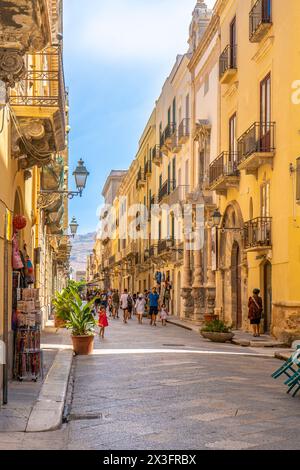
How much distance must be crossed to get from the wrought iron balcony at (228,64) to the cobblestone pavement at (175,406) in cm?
1301

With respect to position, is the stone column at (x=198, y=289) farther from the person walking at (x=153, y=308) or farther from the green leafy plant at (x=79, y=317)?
the green leafy plant at (x=79, y=317)

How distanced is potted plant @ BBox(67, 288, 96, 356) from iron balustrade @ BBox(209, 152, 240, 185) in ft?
33.9

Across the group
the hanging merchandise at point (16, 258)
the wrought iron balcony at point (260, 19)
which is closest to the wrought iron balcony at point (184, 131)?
the wrought iron balcony at point (260, 19)

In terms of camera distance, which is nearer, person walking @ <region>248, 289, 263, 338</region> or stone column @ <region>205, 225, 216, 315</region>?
person walking @ <region>248, 289, 263, 338</region>

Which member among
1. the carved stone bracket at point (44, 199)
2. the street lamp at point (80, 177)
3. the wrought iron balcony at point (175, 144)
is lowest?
the carved stone bracket at point (44, 199)

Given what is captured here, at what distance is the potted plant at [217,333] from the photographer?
833 inches

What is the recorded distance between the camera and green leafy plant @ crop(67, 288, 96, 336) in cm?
1684

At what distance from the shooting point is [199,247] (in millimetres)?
32656

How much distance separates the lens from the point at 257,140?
22.4 m

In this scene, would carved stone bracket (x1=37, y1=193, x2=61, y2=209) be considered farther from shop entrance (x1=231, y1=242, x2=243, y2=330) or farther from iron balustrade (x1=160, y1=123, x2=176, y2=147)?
iron balustrade (x1=160, y1=123, x2=176, y2=147)

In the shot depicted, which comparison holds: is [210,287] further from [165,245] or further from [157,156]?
[157,156]

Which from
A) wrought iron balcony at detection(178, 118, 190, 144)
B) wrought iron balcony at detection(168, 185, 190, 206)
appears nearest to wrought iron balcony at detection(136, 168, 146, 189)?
wrought iron balcony at detection(168, 185, 190, 206)

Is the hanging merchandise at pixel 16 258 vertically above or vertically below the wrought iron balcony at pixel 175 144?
below
